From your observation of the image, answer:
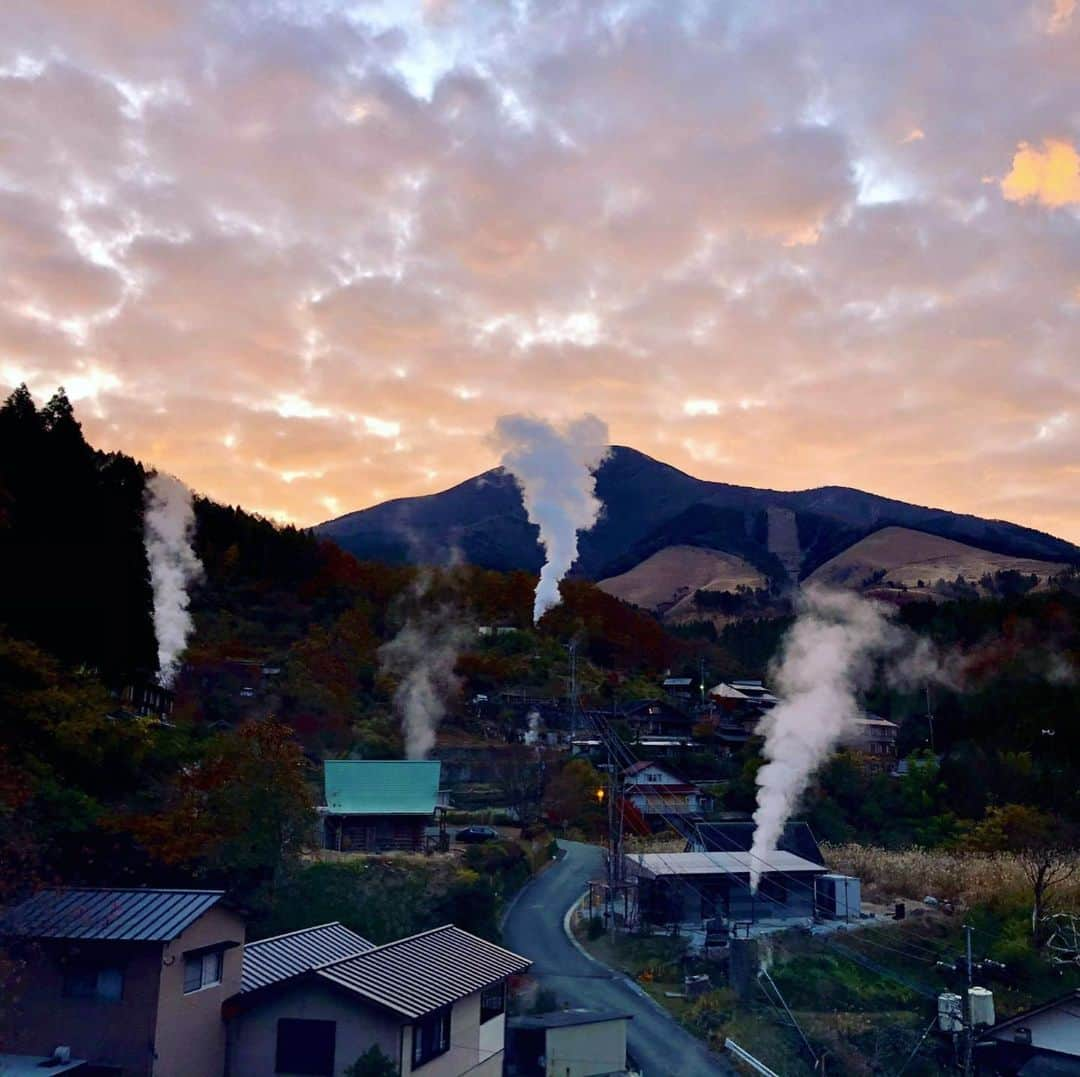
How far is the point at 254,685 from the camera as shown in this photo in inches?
1874

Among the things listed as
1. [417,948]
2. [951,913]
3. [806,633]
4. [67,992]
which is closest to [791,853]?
[951,913]

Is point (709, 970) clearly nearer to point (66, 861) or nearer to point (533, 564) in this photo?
point (66, 861)

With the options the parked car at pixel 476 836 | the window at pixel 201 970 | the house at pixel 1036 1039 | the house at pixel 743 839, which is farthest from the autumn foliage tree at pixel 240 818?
the house at pixel 743 839

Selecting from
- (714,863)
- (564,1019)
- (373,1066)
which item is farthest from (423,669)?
(373,1066)

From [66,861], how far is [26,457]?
11.4 metres

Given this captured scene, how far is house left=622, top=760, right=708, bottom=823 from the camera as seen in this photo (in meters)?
45.1

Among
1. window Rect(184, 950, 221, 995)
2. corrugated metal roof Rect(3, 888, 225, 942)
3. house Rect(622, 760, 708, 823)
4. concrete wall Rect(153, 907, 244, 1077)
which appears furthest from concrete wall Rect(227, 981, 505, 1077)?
house Rect(622, 760, 708, 823)

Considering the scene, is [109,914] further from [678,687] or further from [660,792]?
[678,687]

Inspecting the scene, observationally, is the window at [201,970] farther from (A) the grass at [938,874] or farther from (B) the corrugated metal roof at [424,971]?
(A) the grass at [938,874]

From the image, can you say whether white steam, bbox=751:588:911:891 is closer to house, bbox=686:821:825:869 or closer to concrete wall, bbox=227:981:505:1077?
house, bbox=686:821:825:869

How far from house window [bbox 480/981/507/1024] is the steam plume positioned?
26.3 m

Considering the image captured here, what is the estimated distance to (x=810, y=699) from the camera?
153 ft

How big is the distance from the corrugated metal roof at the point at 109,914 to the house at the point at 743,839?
23.7 meters

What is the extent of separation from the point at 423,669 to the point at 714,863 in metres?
24.9
